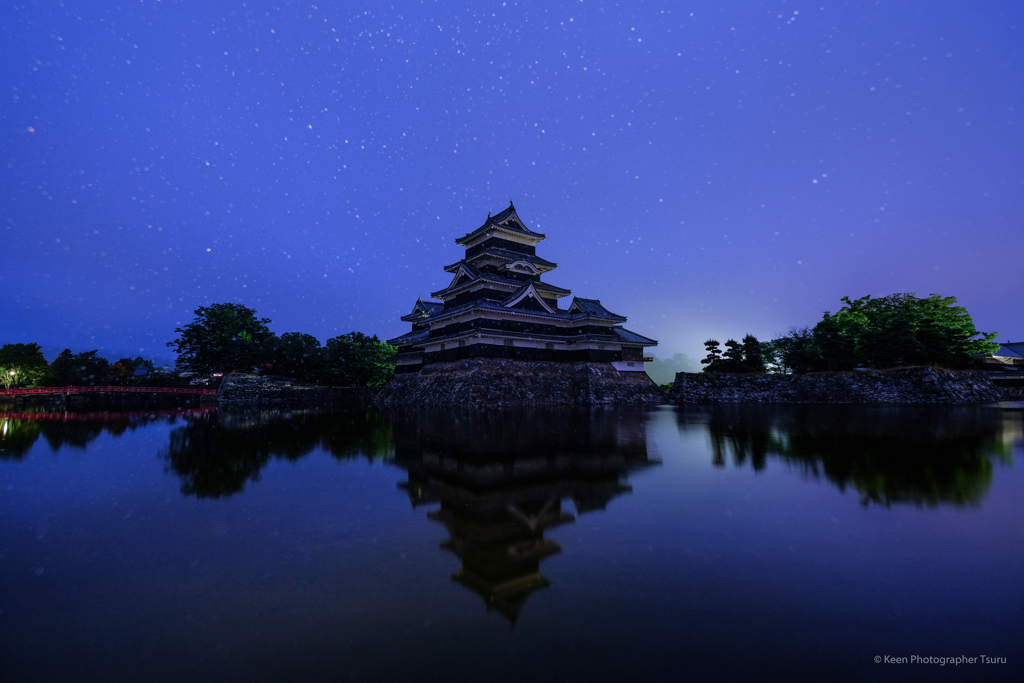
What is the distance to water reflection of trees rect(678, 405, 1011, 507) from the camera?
5675 millimetres

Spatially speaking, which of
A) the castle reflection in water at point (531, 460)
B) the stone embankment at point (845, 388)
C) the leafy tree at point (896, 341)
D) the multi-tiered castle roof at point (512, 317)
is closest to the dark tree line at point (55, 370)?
the multi-tiered castle roof at point (512, 317)

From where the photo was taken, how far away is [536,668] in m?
2.16

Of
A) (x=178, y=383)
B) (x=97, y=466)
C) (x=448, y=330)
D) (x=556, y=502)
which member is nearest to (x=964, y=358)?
(x=448, y=330)

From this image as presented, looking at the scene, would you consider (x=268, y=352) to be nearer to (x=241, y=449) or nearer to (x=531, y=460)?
(x=241, y=449)

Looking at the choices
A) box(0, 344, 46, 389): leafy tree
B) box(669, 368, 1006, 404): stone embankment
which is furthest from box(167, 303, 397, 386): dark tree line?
box(669, 368, 1006, 404): stone embankment

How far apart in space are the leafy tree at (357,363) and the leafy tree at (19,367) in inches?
1361

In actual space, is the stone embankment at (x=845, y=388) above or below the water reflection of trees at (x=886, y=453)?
above

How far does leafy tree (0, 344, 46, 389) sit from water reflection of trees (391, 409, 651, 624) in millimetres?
60297

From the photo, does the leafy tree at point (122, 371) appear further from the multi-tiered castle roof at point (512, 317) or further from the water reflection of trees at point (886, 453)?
the water reflection of trees at point (886, 453)

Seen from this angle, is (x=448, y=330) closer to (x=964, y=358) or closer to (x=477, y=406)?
(x=477, y=406)

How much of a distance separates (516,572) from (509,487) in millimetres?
2642

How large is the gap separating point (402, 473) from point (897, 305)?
149 feet

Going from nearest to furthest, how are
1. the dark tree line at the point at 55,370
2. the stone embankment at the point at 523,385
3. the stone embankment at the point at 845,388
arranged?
the stone embankment at the point at 523,385, the stone embankment at the point at 845,388, the dark tree line at the point at 55,370

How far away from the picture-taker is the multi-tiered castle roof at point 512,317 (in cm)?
2636
